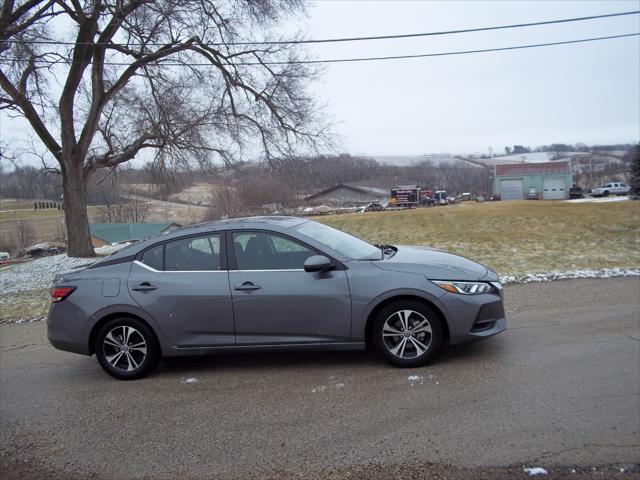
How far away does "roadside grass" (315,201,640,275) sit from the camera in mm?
10539

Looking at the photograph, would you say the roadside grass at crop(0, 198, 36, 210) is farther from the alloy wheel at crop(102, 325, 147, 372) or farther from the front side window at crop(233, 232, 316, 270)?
the front side window at crop(233, 232, 316, 270)

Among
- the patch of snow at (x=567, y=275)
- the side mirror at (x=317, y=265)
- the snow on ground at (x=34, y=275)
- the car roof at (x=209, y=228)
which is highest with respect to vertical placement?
the car roof at (x=209, y=228)

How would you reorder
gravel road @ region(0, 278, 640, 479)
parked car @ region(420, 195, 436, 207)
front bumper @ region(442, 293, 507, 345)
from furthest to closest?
parked car @ region(420, 195, 436, 207)
front bumper @ region(442, 293, 507, 345)
gravel road @ region(0, 278, 640, 479)

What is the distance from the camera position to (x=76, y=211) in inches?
774

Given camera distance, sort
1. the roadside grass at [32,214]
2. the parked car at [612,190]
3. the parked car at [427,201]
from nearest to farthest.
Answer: the roadside grass at [32,214]
the parked car at [427,201]
the parked car at [612,190]

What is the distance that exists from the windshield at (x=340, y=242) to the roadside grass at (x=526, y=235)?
4.73 m

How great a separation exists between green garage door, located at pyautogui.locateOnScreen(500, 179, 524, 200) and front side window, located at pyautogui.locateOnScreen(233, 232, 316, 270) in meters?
64.8

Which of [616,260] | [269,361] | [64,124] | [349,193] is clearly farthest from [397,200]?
[269,361]

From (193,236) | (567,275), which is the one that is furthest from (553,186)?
(193,236)

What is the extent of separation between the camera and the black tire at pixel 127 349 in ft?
17.0

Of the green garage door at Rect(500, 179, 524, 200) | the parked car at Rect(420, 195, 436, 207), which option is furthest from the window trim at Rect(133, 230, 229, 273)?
the green garage door at Rect(500, 179, 524, 200)

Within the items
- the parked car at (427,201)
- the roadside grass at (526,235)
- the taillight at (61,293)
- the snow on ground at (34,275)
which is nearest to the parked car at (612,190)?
the parked car at (427,201)

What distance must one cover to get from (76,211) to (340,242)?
1697 centimetres

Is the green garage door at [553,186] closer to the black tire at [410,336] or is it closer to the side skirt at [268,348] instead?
the black tire at [410,336]
